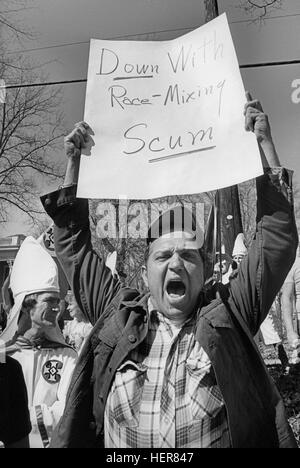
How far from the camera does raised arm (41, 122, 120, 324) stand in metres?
1.74

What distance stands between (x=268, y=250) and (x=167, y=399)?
0.56m

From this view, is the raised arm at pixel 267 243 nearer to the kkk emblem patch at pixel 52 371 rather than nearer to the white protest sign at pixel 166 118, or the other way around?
the white protest sign at pixel 166 118

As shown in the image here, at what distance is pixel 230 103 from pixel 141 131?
1.10 ft

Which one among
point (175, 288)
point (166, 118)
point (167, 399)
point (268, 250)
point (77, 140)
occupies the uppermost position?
point (166, 118)

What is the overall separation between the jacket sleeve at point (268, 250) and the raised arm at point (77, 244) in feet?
1.53

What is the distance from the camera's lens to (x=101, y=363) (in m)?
1.58

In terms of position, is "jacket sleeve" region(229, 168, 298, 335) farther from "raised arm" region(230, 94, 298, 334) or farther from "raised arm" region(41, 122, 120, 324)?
"raised arm" region(41, 122, 120, 324)

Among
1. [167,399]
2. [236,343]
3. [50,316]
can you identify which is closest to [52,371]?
[50,316]

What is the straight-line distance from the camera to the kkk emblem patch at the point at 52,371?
7.06 ft

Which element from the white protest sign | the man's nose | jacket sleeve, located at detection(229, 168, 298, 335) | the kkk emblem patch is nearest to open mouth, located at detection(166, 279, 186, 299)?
the man's nose

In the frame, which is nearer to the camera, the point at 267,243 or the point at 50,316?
the point at 267,243

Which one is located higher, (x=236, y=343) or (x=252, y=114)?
(x=252, y=114)

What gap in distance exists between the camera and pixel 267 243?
1580mm

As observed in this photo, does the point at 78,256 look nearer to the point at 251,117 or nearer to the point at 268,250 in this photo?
the point at 268,250
